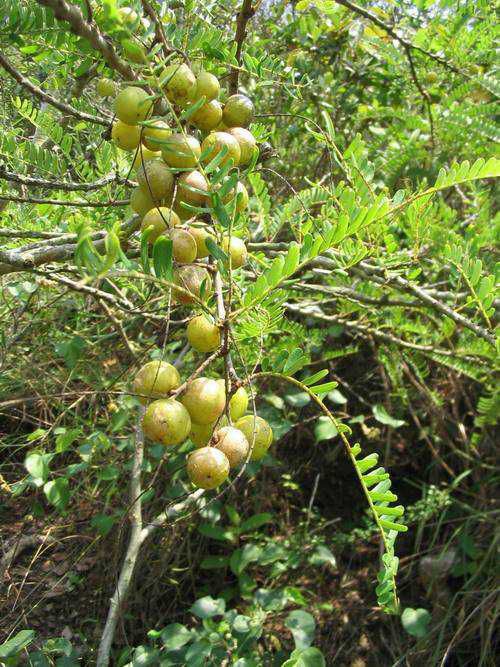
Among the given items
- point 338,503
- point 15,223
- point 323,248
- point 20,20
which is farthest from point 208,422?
point 338,503

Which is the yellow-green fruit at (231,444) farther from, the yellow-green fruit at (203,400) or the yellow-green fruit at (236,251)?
the yellow-green fruit at (236,251)

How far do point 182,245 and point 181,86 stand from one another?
20 cm

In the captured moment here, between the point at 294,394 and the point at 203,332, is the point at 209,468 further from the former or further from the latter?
the point at 294,394

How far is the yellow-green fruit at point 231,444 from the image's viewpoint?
594mm

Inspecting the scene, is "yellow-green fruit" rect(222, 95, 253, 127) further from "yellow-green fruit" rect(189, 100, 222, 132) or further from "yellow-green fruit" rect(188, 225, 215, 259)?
"yellow-green fruit" rect(188, 225, 215, 259)

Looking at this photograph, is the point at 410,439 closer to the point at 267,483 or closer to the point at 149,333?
the point at 267,483

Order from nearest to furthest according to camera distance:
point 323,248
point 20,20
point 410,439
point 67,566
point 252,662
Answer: point 323,248
point 20,20
point 252,662
point 67,566
point 410,439

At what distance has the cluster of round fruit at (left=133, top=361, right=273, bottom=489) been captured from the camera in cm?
56

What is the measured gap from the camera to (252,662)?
52.9 inches

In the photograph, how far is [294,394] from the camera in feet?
6.23

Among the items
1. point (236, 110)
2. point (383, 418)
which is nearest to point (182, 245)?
point (236, 110)

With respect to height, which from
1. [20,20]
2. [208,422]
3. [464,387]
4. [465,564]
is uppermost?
[20,20]

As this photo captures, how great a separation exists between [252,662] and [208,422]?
3.31 ft

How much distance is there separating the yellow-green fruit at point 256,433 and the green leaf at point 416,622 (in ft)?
4.28
